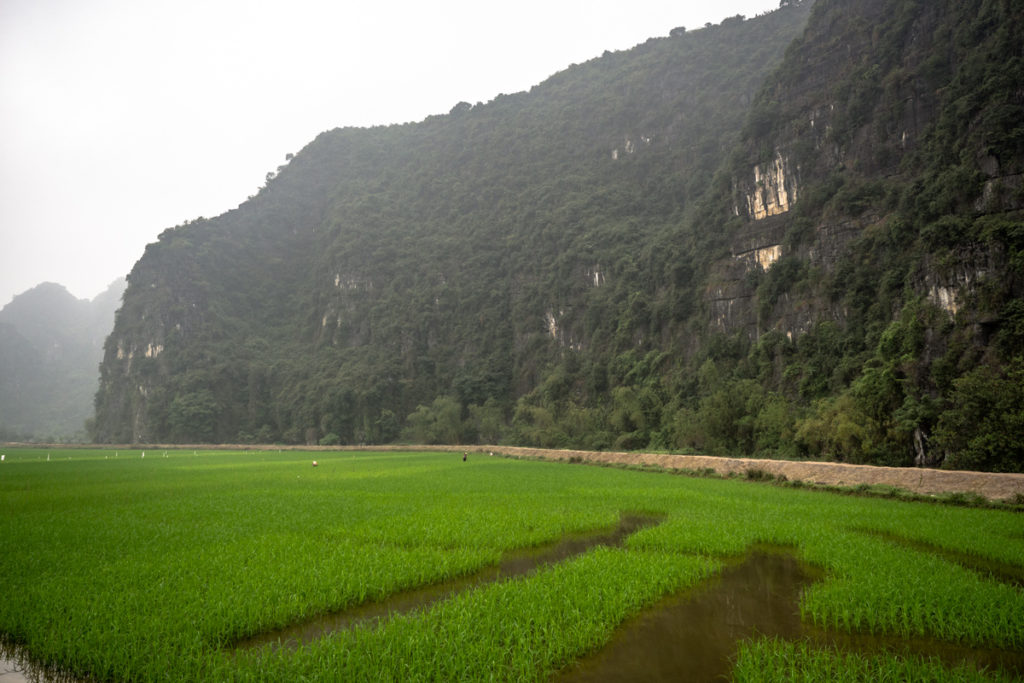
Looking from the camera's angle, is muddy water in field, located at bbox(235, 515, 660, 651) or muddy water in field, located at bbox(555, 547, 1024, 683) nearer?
muddy water in field, located at bbox(555, 547, 1024, 683)

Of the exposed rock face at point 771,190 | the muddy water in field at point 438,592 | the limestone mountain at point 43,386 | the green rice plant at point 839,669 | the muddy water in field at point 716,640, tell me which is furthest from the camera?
the limestone mountain at point 43,386

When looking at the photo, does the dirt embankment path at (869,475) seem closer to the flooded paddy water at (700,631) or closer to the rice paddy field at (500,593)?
the rice paddy field at (500,593)

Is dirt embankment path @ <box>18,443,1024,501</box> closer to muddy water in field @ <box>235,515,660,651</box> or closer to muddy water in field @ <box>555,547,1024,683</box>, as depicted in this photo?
muddy water in field @ <box>235,515,660,651</box>

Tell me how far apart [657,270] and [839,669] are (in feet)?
232

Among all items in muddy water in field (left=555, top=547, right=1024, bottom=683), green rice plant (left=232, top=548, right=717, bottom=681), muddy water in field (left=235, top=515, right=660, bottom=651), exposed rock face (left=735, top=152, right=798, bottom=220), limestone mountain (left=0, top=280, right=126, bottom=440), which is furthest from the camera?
limestone mountain (left=0, top=280, right=126, bottom=440)

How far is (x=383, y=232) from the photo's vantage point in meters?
132

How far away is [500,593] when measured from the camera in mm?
6945

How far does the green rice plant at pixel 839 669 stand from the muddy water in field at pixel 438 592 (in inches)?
158

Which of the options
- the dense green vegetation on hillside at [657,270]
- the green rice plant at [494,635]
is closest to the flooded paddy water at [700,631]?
the green rice plant at [494,635]

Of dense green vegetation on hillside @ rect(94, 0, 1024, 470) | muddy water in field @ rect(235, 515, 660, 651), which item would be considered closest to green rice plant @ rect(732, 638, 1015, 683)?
muddy water in field @ rect(235, 515, 660, 651)

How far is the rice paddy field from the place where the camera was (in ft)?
16.0

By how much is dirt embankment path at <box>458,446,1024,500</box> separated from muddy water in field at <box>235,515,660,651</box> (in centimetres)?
1136

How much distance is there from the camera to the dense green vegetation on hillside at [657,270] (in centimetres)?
3250

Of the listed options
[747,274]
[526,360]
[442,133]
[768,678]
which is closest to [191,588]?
[768,678]
